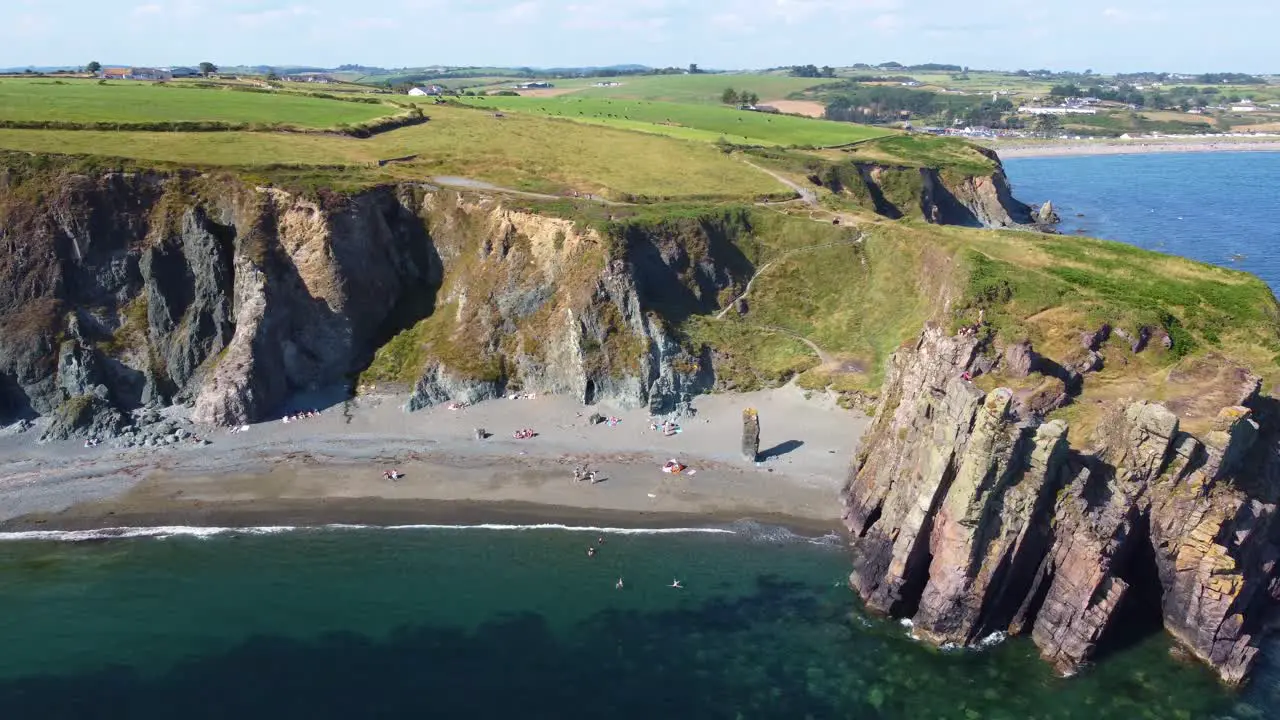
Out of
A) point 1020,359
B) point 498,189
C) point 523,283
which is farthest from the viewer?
point 498,189

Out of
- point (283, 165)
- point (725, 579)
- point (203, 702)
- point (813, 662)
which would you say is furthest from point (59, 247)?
point (813, 662)

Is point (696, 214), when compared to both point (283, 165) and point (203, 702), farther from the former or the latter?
point (203, 702)

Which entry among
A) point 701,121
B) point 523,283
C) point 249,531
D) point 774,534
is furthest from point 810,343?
point 701,121

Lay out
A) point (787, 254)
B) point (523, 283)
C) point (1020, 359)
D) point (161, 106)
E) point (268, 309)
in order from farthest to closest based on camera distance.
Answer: point (161, 106)
point (787, 254)
point (523, 283)
point (268, 309)
point (1020, 359)

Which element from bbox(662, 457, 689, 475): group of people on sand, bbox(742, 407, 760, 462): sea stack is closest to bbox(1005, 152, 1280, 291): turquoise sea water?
bbox(742, 407, 760, 462): sea stack

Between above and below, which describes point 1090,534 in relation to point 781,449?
above

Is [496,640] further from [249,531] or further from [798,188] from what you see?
[798,188]
